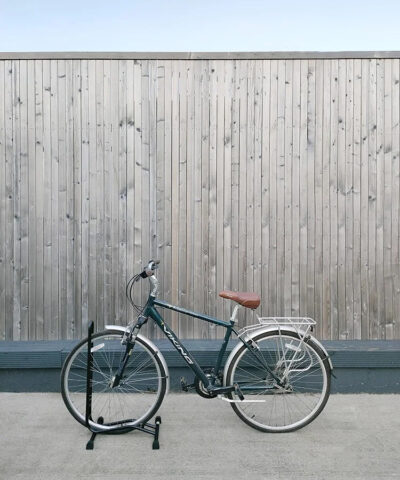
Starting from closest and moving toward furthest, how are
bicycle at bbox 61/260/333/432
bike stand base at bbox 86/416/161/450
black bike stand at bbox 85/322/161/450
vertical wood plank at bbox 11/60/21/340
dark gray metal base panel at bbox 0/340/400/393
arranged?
1. bike stand base at bbox 86/416/161/450
2. black bike stand at bbox 85/322/161/450
3. bicycle at bbox 61/260/333/432
4. dark gray metal base panel at bbox 0/340/400/393
5. vertical wood plank at bbox 11/60/21/340

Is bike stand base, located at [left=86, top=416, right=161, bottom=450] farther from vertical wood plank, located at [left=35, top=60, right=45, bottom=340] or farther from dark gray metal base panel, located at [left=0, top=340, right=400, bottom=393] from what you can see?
vertical wood plank, located at [left=35, top=60, right=45, bottom=340]

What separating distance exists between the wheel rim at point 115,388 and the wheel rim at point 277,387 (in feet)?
2.10

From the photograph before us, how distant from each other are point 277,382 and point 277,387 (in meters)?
0.03

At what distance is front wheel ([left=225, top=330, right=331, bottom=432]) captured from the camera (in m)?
4.07

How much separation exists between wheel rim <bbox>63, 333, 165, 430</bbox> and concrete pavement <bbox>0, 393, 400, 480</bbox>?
0.51ft

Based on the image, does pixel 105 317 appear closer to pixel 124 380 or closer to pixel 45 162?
pixel 124 380

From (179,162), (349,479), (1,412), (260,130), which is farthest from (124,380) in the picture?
(260,130)

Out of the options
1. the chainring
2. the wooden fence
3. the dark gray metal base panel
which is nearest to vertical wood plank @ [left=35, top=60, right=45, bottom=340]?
the wooden fence

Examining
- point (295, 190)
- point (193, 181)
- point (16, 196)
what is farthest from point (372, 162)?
point (16, 196)

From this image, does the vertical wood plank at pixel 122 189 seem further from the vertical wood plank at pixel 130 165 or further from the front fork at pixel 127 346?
the front fork at pixel 127 346

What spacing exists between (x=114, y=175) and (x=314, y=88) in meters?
1.88

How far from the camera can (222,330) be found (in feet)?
17.0

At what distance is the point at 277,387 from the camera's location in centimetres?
410

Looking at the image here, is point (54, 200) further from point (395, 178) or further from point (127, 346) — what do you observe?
point (395, 178)
